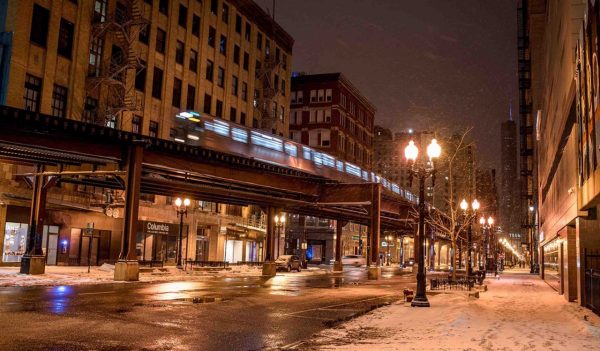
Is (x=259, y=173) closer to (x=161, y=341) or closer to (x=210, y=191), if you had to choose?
(x=210, y=191)

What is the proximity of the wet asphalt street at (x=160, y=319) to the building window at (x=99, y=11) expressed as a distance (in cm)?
2617

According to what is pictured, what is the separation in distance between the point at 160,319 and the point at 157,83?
38.4 meters

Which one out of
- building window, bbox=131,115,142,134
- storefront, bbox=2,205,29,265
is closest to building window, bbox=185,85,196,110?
building window, bbox=131,115,142,134

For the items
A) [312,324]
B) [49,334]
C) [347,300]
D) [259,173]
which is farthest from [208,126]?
[49,334]

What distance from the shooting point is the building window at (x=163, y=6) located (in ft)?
164

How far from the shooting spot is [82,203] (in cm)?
4219

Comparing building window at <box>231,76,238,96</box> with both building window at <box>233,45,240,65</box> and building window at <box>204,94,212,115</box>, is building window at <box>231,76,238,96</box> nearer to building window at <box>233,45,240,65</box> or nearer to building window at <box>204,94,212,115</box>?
building window at <box>233,45,240,65</box>

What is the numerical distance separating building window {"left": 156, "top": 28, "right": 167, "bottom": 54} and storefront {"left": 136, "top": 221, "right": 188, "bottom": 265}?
15.1m

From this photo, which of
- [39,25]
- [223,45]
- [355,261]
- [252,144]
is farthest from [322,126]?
[39,25]

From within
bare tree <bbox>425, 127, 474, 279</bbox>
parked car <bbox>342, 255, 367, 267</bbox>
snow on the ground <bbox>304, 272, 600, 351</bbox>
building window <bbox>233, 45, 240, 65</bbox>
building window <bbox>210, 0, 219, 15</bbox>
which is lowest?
parked car <bbox>342, 255, 367, 267</bbox>

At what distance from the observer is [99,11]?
42.9 meters

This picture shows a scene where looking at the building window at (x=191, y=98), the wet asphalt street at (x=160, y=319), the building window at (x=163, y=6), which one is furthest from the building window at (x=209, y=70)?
the wet asphalt street at (x=160, y=319)

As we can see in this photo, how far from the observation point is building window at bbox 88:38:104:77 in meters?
42.0

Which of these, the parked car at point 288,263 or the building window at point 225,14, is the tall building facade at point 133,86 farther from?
the parked car at point 288,263
